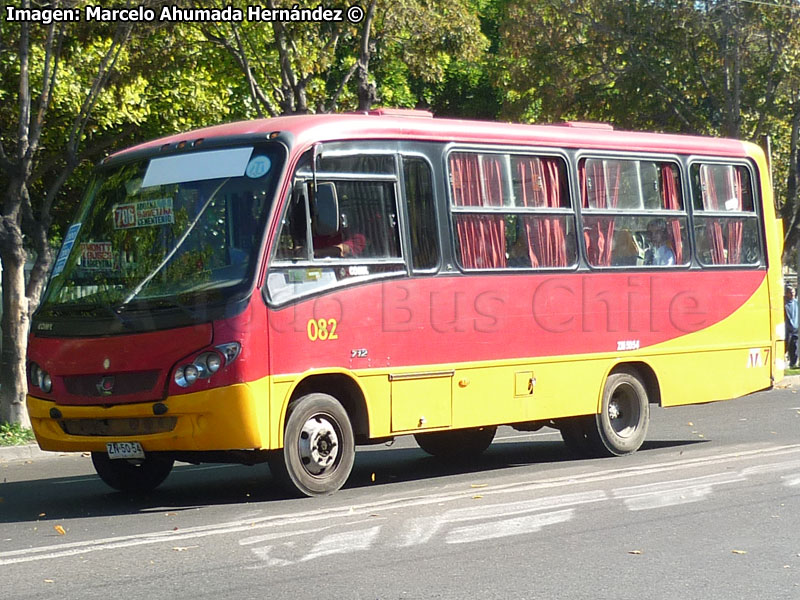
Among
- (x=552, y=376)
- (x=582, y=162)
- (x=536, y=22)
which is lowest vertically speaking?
(x=552, y=376)

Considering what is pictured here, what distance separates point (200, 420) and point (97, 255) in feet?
5.78

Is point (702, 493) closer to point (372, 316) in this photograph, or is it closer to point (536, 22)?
point (372, 316)

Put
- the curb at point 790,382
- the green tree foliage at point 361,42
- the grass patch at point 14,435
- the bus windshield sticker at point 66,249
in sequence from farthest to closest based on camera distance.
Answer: the curb at point 790,382, the green tree foliage at point 361,42, the grass patch at point 14,435, the bus windshield sticker at point 66,249

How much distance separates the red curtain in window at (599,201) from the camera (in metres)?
12.2

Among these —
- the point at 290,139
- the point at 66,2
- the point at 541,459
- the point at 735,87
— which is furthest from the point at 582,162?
the point at 735,87

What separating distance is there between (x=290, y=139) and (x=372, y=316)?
59.8 inches

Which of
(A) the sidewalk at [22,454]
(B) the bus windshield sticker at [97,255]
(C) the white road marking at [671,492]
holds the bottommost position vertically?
(C) the white road marking at [671,492]

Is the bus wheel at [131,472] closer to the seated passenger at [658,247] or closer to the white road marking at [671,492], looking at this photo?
the white road marking at [671,492]

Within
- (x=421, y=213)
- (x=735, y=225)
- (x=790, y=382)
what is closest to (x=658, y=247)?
(x=735, y=225)

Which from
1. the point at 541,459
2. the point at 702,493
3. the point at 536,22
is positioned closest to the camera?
the point at 702,493

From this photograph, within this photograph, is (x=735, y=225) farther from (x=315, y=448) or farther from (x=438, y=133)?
(x=315, y=448)

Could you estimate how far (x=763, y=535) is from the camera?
7.89 meters

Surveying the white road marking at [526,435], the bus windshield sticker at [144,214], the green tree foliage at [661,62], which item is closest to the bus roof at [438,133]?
the bus windshield sticker at [144,214]

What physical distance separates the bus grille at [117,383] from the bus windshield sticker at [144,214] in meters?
1.18
